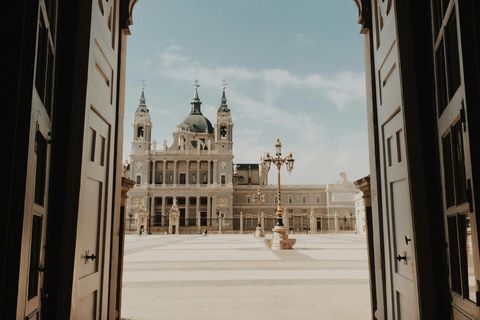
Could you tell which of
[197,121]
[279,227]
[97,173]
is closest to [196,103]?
[197,121]

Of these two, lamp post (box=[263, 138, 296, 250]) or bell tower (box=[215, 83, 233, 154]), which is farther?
bell tower (box=[215, 83, 233, 154])

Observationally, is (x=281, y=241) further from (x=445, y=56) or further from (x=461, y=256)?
(x=445, y=56)

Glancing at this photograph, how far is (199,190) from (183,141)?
32.3 feet

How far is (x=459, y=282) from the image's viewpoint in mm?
2992

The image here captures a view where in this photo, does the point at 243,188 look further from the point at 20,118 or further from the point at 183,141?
the point at 20,118

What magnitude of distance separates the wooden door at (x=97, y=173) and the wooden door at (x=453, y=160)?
2775 millimetres

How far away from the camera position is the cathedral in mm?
72125

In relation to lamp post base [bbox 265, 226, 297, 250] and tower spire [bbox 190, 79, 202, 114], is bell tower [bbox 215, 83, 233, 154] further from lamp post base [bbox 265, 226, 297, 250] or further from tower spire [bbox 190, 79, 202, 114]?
lamp post base [bbox 265, 226, 297, 250]

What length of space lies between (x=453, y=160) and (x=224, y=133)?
7326cm

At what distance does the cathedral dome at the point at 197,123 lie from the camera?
8469cm

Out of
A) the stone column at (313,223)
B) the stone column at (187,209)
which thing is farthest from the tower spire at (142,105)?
the stone column at (313,223)

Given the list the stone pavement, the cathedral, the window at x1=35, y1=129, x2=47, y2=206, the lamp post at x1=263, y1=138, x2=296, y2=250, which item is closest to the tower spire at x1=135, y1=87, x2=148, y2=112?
the cathedral

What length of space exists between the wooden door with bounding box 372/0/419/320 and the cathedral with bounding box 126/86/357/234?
65759 millimetres

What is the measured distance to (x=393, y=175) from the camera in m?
4.10
